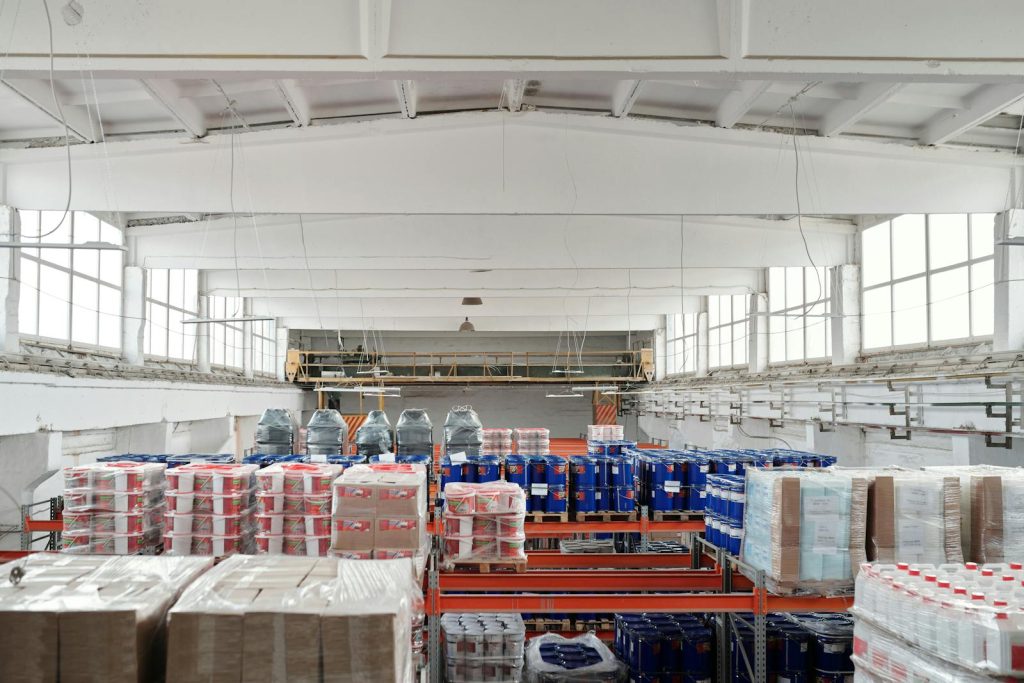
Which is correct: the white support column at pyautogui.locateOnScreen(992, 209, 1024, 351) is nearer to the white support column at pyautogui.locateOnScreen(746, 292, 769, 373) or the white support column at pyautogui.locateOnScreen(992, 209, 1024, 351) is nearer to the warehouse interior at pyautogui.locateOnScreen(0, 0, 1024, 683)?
the warehouse interior at pyautogui.locateOnScreen(0, 0, 1024, 683)

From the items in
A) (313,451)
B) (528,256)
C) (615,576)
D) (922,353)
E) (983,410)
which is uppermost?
(528,256)

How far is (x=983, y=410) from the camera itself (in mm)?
8492

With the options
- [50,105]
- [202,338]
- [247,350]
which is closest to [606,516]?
[50,105]

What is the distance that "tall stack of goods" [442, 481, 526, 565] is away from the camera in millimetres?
7570

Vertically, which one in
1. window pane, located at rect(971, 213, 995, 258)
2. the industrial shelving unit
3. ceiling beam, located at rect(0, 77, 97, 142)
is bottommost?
the industrial shelving unit

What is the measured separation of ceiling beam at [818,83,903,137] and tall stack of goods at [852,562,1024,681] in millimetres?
5116

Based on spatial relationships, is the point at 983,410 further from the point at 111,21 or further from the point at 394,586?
the point at 111,21

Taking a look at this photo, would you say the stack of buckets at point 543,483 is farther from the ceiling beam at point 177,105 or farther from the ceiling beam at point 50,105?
the ceiling beam at point 50,105

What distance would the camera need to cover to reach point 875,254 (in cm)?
1298

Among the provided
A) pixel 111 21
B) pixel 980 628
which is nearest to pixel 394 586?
pixel 980 628

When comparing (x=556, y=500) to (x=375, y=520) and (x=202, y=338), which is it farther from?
(x=202, y=338)

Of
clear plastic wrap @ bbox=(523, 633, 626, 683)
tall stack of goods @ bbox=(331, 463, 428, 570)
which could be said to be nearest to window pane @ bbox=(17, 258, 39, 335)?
tall stack of goods @ bbox=(331, 463, 428, 570)

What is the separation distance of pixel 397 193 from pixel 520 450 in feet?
29.9

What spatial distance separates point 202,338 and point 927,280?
16241 mm
